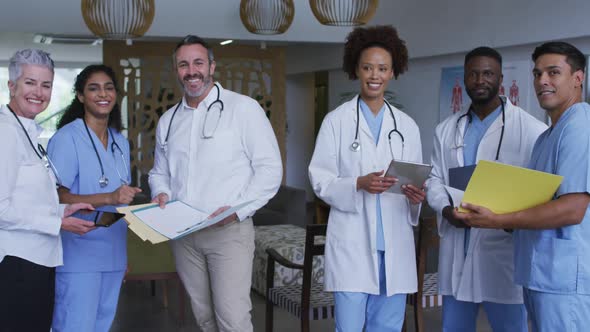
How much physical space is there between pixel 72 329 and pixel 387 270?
4.71 ft

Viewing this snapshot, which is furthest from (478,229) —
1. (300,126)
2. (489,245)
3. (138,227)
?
(300,126)

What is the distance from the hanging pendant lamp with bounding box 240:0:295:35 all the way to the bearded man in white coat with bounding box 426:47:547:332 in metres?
5.03

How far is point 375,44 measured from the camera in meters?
3.32

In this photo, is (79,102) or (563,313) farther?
(79,102)

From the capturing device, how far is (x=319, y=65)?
10.9 metres

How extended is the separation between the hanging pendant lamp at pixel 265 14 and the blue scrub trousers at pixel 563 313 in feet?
19.5

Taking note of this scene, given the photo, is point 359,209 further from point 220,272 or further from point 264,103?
point 264,103

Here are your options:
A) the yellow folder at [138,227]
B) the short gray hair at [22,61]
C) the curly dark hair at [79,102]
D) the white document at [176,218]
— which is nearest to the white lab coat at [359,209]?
the white document at [176,218]

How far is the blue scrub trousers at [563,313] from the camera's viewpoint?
260 centimetres

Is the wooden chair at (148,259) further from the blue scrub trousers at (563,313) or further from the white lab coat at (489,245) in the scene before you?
the blue scrub trousers at (563,313)

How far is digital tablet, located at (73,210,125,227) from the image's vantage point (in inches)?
118

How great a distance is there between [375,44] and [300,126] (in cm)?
952

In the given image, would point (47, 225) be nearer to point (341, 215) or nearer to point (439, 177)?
point (341, 215)

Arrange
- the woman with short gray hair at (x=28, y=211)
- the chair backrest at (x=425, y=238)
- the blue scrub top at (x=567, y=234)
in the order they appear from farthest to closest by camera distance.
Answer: the chair backrest at (x=425, y=238)
the woman with short gray hair at (x=28, y=211)
the blue scrub top at (x=567, y=234)
